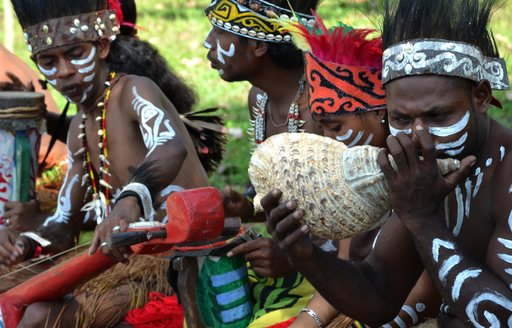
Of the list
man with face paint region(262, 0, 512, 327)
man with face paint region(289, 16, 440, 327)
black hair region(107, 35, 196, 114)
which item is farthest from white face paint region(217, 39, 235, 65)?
man with face paint region(262, 0, 512, 327)

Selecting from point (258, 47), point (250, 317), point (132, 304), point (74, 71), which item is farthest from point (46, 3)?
point (250, 317)

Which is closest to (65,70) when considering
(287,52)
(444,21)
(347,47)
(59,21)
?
(59,21)

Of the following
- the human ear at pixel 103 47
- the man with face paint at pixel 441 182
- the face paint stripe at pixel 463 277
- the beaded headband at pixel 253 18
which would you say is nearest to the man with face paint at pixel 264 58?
the beaded headband at pixel 253 18

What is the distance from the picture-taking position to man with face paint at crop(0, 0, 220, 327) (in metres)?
4.71

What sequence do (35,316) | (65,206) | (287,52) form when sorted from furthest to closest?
(65,206), (287,52), (35,316)

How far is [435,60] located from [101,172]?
2.34m

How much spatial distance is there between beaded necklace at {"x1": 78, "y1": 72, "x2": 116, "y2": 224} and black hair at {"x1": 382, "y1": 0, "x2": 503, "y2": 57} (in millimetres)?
2053

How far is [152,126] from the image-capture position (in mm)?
4504

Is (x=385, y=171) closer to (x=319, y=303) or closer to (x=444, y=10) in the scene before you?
(x=444, y=10)

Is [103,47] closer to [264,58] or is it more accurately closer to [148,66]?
[148,66]

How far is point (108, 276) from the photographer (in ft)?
15.1

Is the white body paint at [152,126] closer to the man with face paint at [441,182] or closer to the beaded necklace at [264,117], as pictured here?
the beaded necklace at [264,117]

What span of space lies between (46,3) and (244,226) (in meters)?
1.58

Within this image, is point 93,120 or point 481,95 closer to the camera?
point 481,95
